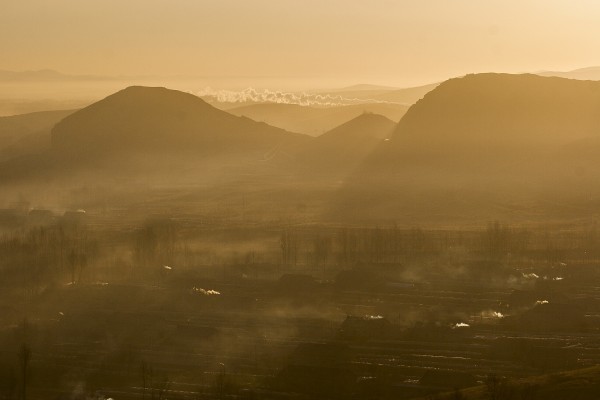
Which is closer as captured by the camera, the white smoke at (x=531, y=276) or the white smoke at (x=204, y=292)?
the white smoke at (x=204, y=292)

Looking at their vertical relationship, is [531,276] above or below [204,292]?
below

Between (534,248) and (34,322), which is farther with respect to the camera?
(534,248)

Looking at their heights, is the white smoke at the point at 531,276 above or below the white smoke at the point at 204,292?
below

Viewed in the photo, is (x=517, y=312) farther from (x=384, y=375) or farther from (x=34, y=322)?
(x=34, y=322)

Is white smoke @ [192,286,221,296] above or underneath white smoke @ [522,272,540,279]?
above

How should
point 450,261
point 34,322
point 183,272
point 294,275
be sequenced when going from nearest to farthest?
point 34,322 < point 294,275 < point 183,272 < point 450,261

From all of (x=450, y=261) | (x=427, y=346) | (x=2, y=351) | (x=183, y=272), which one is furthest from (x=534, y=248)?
(x=2, y=351)

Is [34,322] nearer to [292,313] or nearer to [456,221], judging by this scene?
[292,313]

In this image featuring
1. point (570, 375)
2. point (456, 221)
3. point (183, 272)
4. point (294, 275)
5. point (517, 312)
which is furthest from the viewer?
point (456, 221)

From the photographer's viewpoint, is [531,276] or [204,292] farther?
[531,276]

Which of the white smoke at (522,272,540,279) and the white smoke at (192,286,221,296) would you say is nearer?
the white smoke at (192,286,221,296)
